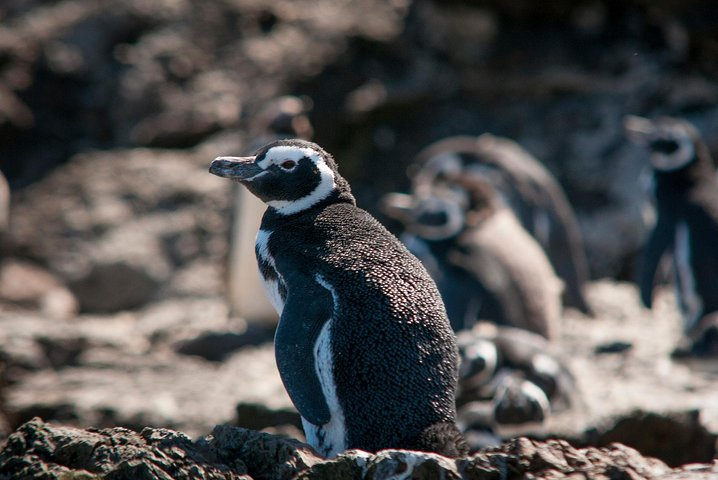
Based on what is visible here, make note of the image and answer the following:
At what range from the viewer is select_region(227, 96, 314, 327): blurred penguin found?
26.2ft

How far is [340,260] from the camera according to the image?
3336 millimetres

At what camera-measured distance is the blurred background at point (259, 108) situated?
913cm

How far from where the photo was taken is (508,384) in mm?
5219

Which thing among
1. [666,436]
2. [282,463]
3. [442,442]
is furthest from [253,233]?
[282,463]

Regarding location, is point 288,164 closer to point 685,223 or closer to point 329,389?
point 329,389

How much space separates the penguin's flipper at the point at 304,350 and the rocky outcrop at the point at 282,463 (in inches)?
14.9

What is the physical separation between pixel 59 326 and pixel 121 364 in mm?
697

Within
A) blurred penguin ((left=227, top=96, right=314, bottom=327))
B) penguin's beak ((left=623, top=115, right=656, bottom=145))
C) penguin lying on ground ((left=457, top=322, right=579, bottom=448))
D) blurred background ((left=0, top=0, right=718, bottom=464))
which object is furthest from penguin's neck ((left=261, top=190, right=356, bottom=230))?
penguin's beak ((left=623, top=115, right=656, bottom=145))

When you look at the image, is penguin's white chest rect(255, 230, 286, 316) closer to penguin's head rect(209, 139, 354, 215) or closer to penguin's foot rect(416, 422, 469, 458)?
penguin's head rect(209, 139, 354, 215)

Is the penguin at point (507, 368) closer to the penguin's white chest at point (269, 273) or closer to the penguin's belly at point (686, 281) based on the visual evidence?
the penguin's belly at point (686, 281)

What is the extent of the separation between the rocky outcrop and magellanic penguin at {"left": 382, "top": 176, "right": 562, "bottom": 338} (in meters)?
3.93

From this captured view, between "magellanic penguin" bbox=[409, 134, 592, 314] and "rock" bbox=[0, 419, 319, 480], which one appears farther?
"magellanic penguin" bbox=[409, 134, 592, 314]

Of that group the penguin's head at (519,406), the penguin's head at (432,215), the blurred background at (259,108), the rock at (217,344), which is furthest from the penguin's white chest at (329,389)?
the blurred background at (259,108)

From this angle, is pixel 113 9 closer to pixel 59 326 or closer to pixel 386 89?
pixel 386 89
